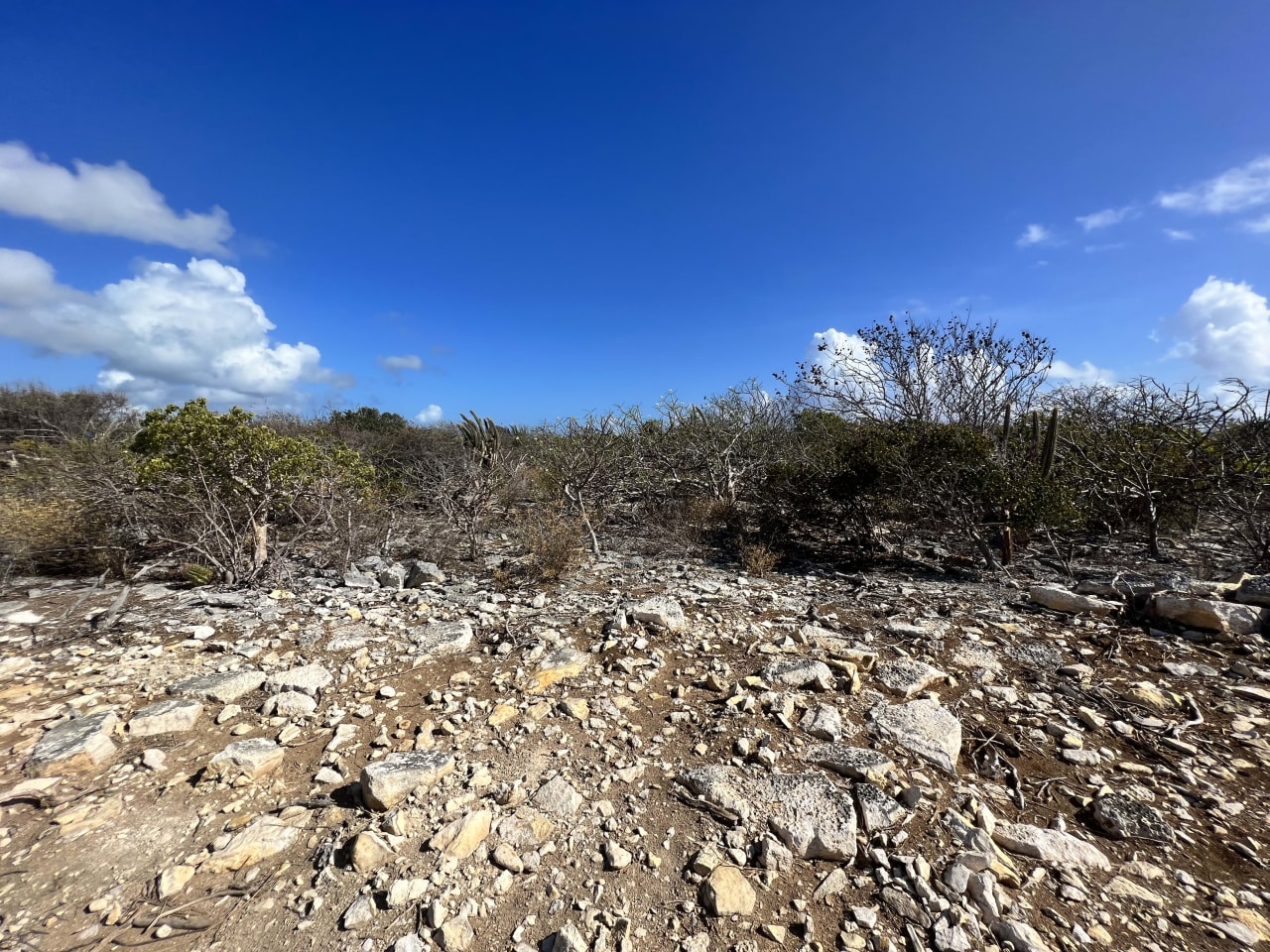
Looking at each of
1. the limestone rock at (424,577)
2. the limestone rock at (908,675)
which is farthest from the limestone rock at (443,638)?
the limestone rock at (908,675)

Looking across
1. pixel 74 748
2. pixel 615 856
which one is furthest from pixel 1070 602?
pixel 74 748

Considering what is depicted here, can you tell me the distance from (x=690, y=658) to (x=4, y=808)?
10.9 ft

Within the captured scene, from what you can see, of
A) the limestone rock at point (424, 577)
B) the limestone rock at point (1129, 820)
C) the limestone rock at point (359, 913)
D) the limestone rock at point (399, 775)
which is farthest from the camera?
the limestone rock at point (424, 577)

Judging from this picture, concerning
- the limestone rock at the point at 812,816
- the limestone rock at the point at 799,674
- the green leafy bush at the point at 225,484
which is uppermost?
the green leafy bush at the point at 225,484

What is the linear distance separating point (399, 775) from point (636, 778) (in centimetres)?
105

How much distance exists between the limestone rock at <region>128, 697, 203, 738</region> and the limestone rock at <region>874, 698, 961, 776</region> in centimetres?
364

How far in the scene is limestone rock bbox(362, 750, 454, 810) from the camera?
86.7 inches

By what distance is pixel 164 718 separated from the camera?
2740 mm

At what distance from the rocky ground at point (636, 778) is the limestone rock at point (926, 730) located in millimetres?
18

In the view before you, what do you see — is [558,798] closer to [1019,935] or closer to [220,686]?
[1019,935]

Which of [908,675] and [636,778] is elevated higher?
[908,675]

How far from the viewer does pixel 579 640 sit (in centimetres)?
380

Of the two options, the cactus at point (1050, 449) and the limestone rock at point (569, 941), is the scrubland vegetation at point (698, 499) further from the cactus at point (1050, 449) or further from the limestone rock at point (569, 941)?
the limestone rock at point (569, 941)

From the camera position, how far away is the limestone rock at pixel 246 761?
7.94ft
